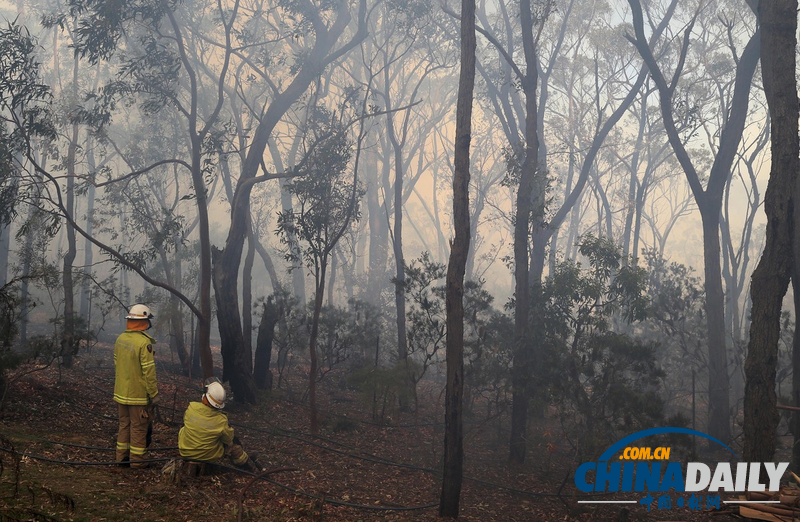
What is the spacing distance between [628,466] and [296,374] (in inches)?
402

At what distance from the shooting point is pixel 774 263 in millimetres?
7938

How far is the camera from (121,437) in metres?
7.53

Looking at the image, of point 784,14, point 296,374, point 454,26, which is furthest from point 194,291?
point 784,14

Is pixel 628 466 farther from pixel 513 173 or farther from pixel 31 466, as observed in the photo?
pixel 31 466

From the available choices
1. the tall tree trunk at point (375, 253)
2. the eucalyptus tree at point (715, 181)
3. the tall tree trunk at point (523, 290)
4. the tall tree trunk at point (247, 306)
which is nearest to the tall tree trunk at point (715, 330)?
the eucalyptus tree at point (715, 181)

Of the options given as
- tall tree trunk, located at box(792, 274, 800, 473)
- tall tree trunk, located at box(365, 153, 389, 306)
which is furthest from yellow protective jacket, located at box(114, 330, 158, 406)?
tall tree trunk, located at box(365, 153, 389, 306)

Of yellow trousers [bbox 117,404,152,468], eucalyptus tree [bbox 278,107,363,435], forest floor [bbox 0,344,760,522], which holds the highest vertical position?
eucalyptus tree [bbox 278,107,363,435]

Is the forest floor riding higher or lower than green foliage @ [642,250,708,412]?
lower

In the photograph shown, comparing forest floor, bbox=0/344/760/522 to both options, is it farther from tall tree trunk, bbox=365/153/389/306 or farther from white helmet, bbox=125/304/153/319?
tall tree trunk, bbox=365/153/389/306

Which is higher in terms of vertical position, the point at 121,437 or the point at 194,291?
the point at 194,291

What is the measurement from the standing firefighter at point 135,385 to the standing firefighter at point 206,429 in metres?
0.48

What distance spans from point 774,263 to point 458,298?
4045 mm

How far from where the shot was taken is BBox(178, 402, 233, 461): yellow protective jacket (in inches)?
289

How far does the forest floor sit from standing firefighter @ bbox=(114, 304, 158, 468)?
0.32m
